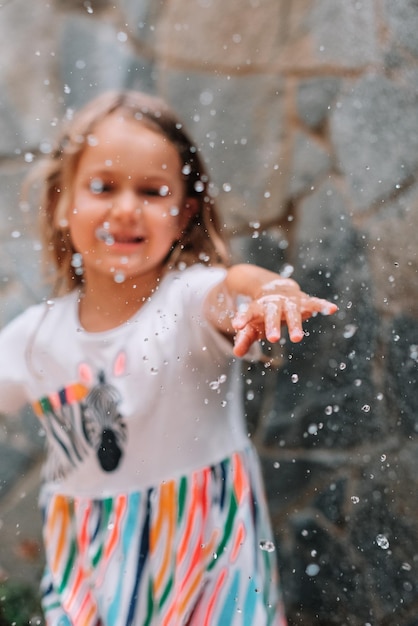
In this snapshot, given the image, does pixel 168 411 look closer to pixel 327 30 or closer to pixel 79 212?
pixel 79 212

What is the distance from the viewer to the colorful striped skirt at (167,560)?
2.18ft

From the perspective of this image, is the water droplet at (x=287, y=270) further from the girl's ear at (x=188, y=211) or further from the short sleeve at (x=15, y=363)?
the short sleeve at (x=15, y=363)

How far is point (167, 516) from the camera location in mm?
672

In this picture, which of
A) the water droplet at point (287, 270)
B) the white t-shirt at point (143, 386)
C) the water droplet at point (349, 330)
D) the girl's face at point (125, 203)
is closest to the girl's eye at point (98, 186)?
the girl's face at point (125, 203)

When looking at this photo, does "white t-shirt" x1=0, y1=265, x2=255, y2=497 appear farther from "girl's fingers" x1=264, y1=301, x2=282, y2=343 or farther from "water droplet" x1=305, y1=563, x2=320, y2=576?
"water droplet" x1=305, y1=563, x2=320, y2=576

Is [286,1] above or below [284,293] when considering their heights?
above

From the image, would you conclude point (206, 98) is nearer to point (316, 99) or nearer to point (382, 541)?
point (316, 99)

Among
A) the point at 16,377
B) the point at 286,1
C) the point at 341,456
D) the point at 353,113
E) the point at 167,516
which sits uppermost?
the point at 286,1

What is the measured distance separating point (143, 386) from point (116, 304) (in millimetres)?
83

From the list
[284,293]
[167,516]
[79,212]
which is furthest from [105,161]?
[167,516]

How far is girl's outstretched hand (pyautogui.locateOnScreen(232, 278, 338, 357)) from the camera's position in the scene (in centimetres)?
54

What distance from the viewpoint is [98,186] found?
677mm

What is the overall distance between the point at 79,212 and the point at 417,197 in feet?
1.26

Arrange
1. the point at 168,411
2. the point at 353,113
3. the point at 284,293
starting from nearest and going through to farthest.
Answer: the point at 284,293, the point at 168,411, the point at 353,113
